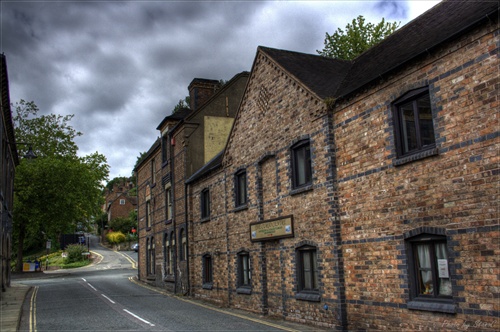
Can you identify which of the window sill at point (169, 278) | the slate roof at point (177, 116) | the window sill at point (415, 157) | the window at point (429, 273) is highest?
the slate roof at point (177, 116)

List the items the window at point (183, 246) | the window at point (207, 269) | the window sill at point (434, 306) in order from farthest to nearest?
the window at point (183, 246), the window at point (207, 269), the window sill at point (434, 306)

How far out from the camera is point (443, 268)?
965 cm

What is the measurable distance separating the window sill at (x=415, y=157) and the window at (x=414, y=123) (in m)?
0.16

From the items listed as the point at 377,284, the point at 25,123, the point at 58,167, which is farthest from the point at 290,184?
the point at 25,123

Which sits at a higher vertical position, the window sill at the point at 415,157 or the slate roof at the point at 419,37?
the slate roof at the point at 419,37

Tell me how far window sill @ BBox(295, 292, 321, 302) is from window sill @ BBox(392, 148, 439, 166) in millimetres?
4829

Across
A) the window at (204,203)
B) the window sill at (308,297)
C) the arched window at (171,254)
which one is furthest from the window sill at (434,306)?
the arched window at (171,254)

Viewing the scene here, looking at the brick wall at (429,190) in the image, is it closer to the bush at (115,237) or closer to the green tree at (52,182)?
the green tree at (52,182)

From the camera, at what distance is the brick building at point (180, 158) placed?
25562 mm

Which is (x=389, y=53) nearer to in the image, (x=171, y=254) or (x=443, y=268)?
(x=443, y=268)

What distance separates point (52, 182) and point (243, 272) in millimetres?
28862

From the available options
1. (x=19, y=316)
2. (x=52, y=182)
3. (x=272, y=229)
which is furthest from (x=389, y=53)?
(x=52, y=182)

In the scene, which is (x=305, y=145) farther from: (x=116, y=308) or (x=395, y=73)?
(x=116, y=308)

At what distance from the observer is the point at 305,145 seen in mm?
14688
